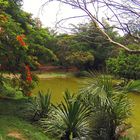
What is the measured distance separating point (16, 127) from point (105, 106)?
2.63 metres

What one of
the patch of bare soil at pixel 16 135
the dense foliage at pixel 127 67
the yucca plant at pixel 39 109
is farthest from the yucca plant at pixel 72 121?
the dense foliage at pixel 127 67

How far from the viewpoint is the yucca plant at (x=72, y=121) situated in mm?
10258

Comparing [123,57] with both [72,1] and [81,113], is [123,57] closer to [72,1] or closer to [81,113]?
→ [81,113]

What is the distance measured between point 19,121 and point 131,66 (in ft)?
59.9

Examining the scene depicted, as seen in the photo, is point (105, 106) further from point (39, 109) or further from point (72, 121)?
point (39, 109)

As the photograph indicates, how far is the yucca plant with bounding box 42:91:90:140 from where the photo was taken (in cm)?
1026

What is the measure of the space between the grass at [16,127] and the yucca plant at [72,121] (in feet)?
1.53

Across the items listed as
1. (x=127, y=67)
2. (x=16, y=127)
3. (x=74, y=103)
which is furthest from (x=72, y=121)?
(x=127, y=67)

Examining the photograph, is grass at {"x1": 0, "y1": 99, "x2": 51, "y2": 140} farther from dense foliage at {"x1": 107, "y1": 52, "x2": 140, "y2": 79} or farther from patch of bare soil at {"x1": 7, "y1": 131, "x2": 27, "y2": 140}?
dense foliage at {"x1": 107, "y1": 52, "x2": 140, "y2": 79}

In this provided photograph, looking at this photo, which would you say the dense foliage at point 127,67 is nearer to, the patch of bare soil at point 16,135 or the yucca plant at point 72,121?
the yucca plant at point 72,121

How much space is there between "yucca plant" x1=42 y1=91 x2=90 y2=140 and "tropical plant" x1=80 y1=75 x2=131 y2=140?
1.17ft

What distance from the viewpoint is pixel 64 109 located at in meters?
10.6

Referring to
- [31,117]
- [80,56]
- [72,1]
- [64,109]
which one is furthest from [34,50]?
[80,56]

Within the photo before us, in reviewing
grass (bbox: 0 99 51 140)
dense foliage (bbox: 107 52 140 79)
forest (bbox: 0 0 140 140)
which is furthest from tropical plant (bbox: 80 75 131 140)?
dense foliage (bbox: 107 52 140 79)
